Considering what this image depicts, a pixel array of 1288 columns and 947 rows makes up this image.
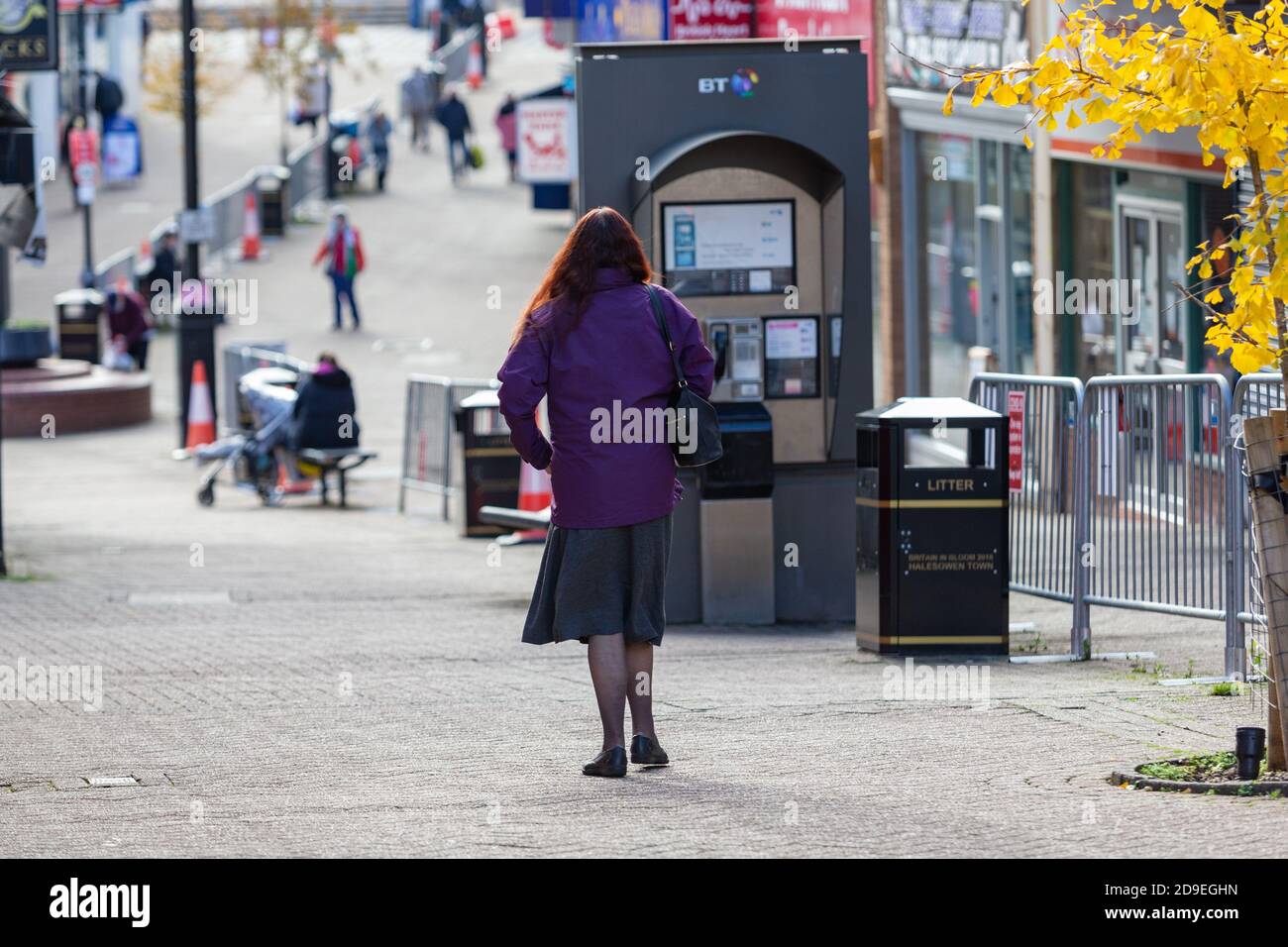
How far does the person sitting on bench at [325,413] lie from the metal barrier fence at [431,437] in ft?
1.76

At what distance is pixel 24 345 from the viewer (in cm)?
2544

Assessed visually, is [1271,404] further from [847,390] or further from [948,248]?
[948,248]

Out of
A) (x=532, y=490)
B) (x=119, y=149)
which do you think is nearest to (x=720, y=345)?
(x=532, y=490)

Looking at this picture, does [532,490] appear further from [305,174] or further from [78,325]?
[305,174]

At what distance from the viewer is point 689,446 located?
22.5 ft

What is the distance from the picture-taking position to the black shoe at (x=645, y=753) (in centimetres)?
706

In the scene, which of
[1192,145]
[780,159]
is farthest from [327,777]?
[1192,145]

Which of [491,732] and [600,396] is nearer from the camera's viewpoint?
[600,396]

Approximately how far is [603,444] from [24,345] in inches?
790

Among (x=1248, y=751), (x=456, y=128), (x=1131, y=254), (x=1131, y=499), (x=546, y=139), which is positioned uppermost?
(x=456, y=128)
